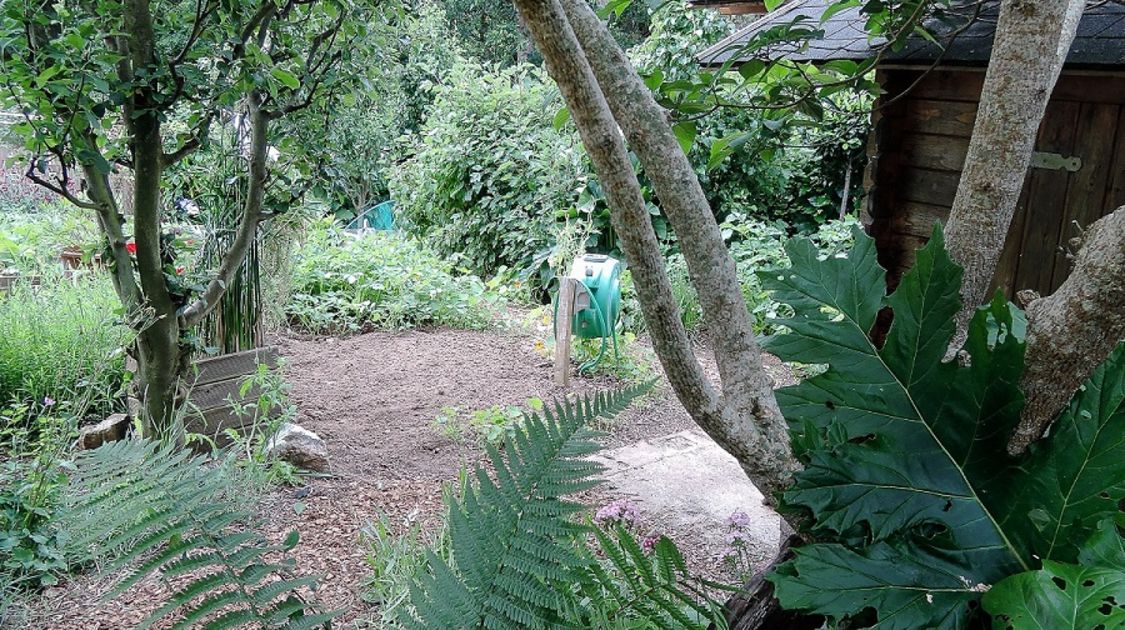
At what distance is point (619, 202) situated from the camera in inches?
45.1

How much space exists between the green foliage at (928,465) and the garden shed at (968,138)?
1.71 metres

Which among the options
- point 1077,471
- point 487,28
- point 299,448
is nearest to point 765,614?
point 1077,471

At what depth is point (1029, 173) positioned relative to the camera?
305 cm

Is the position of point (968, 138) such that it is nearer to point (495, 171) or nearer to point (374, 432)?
point (374, 432)

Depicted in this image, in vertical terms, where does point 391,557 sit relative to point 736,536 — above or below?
above

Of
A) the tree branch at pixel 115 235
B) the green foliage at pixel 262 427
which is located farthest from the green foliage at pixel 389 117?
the tree branch at pixel 115 235

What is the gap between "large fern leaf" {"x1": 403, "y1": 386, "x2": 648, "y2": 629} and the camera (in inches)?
39.7

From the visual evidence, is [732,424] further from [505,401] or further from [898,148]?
[505,401]

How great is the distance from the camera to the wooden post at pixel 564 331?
470 cm

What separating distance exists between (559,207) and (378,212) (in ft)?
13.0

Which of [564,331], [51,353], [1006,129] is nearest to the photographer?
[1006,129]

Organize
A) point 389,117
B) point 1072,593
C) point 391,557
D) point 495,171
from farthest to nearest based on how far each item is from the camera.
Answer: point 389,117
point 495,171
point 391,557
point 1072,593

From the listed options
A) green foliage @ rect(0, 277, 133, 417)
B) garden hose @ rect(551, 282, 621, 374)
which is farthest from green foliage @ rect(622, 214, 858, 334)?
green foliage @ rect(0, 277, 133, 417)

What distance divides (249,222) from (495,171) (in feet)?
14.6
